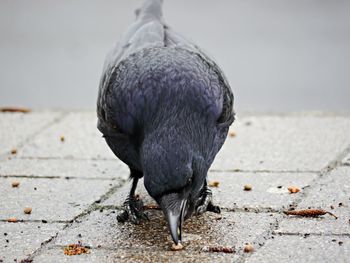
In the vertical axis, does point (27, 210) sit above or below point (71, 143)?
above

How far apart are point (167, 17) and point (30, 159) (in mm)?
6282

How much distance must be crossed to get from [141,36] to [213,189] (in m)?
1.21

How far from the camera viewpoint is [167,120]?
495 centimetres

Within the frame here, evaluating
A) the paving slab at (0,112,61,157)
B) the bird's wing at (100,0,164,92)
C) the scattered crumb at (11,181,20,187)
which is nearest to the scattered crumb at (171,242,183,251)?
the bird's wing at (100,0,164,92)

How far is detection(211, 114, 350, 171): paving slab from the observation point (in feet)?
22.4

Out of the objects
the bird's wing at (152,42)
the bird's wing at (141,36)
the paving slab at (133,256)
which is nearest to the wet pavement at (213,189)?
the paving slab at (133,256)

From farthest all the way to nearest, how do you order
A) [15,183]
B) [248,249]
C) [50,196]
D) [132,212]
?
[15,183]
[50,196]
[132,212]
[248,249]

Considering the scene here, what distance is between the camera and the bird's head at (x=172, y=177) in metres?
4.72

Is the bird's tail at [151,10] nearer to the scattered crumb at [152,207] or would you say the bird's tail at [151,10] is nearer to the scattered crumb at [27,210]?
the scattered crumb at [152,207]

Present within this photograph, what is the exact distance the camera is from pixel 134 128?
5.20m

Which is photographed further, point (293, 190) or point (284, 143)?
point (284, 143)

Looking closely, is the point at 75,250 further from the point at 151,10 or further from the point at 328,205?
the point at 151,10

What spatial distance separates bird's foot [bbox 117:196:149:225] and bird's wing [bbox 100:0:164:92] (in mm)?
803

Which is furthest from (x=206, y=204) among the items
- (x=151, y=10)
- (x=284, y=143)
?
(x=151, y=10)
